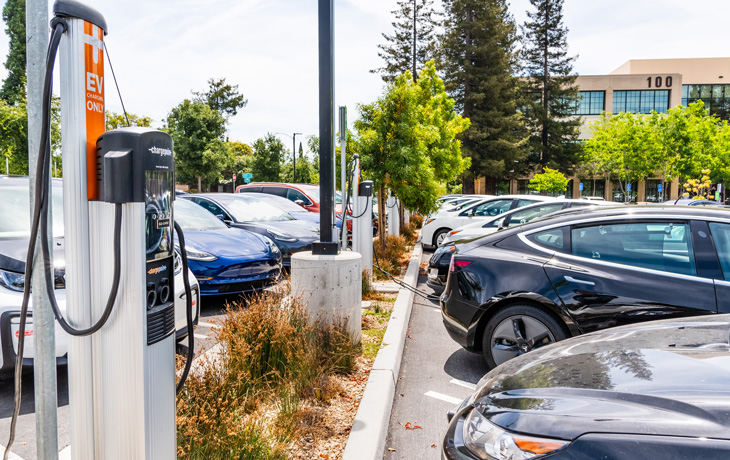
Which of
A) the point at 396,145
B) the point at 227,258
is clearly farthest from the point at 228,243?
the point at 396,145

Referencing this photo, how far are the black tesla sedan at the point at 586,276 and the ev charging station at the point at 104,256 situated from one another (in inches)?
129

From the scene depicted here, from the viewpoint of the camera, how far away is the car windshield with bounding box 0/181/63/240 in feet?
14.8

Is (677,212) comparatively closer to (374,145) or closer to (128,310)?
(128,310)

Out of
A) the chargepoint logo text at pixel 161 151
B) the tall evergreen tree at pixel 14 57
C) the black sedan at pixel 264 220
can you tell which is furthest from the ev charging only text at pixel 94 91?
the tall evergreen tree at pixel 14 57

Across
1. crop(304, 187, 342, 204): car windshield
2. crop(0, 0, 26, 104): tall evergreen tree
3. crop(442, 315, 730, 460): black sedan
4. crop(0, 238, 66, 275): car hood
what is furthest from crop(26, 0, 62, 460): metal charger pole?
crop(0, 0, 26, 104): tall evergreen tree

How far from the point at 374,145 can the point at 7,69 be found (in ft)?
129

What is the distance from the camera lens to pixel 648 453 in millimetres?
1671

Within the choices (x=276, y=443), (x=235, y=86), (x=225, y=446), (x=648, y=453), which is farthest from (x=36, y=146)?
(x=235, y=86)

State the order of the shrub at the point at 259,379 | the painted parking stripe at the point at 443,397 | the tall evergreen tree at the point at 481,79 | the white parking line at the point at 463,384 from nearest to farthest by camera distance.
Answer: the shrub at the point at 259,379 → the painted parking stripe at the point at 443,397 → the white parking line at the point at 463,384 → the tall evergreen tree at the point at 481,79

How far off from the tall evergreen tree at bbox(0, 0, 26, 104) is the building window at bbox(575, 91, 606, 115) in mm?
55371

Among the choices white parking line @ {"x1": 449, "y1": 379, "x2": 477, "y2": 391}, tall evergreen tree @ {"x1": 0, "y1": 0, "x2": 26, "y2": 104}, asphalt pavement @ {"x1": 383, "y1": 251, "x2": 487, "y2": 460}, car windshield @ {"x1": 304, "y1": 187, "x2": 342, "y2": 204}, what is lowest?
asphalt pavement @ {"x1": 383, "y1": 251, "x2": 487, "y2": 460}

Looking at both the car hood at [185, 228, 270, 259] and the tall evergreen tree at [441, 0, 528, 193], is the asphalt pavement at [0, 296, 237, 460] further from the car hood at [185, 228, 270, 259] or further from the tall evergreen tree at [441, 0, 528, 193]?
the tall evergreen tree at [441, 0, 528, 193]

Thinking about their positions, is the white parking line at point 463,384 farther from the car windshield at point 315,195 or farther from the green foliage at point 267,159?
the green foliage at point 267,159

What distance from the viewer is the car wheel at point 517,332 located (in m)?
Answer: 4.49
